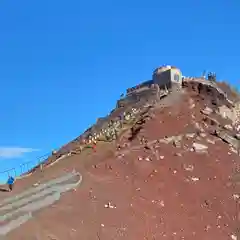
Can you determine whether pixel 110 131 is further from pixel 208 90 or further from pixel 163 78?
pixel 208 90

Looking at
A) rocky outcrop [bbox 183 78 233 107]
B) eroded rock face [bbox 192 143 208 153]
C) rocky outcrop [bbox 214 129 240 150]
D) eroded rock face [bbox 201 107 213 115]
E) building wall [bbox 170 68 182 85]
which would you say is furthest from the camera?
building wall [bbox 170 68 182 85]

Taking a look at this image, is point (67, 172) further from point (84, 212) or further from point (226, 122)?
point (226, 122)

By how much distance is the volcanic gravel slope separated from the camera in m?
25.7

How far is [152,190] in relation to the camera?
31500mm

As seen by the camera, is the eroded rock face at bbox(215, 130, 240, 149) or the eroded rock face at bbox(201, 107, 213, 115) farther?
the eroded rock face at bbox(201, 107, 213, 115)

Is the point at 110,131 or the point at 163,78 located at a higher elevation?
the point at 163,78

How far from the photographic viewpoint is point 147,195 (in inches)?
1212

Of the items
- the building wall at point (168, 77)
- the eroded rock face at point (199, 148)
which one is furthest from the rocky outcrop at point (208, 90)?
the eroded rock face at point (199, 148)

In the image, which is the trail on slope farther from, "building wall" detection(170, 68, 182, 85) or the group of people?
"building wall" detection(170, 68, 182, 85)

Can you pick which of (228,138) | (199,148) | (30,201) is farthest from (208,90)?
(30,201)

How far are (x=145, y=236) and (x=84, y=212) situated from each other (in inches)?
147

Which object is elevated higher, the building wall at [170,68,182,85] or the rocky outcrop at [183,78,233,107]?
the building wall at [170,68,182,85]

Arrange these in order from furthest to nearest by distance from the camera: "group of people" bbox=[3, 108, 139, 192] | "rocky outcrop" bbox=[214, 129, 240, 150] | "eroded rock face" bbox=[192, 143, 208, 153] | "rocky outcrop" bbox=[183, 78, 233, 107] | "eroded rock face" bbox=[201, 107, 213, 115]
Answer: "rocky outcrop" bbox=[183, 78, 233, 107] < "eroded rock face" bbox=[201, 107, 213, 115] < "rocky outcrop" bbox=[214, 129, 240, 150] < "group of people" bbox=[3, 108, 139, 192] < "eroded rock face" bbox=[192, 143, 208, 153]

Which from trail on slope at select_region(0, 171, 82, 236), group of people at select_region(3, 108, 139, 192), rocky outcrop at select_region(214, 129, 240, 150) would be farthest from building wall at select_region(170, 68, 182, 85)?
trail on slope at select_region(0, 171, 82, 236)
